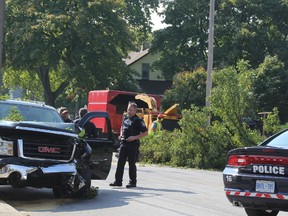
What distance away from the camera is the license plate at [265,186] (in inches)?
347

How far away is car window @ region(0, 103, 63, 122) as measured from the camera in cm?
1299

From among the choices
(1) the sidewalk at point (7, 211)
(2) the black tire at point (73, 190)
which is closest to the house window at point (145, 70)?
(2) the black tire at point (73, 190)

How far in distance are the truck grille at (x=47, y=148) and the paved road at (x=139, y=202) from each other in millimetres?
824

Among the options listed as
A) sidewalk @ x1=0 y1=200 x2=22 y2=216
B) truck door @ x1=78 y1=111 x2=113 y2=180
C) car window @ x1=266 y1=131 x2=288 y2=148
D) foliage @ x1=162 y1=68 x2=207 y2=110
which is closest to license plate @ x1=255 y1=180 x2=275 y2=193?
car window @ x1=266 y1=131 x2=288 y2=148

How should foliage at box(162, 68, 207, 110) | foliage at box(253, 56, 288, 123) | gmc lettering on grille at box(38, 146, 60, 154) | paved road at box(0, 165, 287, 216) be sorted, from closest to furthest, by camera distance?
paved road at box(0, 165, 287, 216) < gmc lettering on grille at box(38, 146, 60, 154) < foliage at box(253, 56, 288, 123) < foliage at box(162, 68, 207, 110)

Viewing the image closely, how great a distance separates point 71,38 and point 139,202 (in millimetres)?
35217

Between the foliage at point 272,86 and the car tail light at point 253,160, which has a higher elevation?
the foliage at point 272,86

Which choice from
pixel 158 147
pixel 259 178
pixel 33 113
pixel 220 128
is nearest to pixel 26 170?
pixel 33 113

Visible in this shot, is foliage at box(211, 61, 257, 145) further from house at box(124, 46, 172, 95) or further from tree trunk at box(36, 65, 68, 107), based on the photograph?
house at box(124, 46, 172, 95)

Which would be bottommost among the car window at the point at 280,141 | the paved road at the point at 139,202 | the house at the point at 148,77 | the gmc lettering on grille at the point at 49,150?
the paved road at the point at 139,202

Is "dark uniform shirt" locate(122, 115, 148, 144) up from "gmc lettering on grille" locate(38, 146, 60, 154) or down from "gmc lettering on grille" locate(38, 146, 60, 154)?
up

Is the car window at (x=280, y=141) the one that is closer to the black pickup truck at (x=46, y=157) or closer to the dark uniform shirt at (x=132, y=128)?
the black pickup truck at (x=46, y=157)

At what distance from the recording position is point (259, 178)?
29.5 ft

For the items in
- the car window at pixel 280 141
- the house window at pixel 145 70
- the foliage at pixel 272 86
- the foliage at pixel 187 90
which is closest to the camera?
the car window at pixel 280 141
